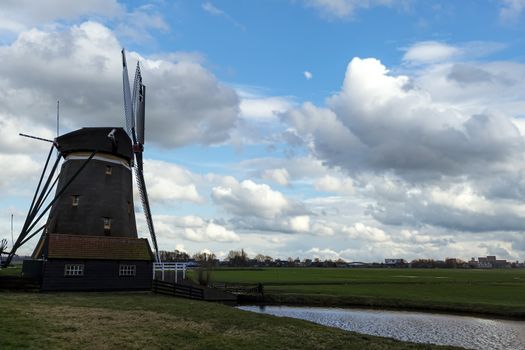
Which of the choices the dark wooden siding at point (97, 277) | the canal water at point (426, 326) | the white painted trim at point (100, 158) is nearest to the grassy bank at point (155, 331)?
the canal water at point (426, 326)

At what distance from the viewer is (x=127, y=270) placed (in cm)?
3712

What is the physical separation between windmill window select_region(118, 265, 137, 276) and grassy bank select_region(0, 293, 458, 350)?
486 inches

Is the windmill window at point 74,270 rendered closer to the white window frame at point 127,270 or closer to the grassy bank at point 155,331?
the white window frame at point 127,270

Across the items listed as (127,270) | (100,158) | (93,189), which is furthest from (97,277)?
(100,158)

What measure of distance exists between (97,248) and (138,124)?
45.5 ft

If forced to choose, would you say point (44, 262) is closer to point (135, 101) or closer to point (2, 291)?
point (2, 291)

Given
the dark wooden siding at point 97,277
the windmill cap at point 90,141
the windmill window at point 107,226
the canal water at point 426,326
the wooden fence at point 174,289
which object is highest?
the windmill cap at point 90,141

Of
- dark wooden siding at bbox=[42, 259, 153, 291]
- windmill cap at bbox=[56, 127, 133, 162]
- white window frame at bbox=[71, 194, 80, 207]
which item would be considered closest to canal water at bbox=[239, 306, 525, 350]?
dark wooden siding at bbox=[42, 259, 153, 291]

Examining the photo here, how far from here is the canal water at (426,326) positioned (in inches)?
893

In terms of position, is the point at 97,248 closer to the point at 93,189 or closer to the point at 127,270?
the point at 127,270

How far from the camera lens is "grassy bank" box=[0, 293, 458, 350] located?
15094 mm

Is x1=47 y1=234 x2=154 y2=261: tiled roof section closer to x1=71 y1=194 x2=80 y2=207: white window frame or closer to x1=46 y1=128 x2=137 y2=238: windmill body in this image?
x1=46 y1=128 x2=137 y2=238: windmill body

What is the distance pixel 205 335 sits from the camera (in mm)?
17719

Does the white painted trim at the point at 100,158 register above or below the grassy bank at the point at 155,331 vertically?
above
